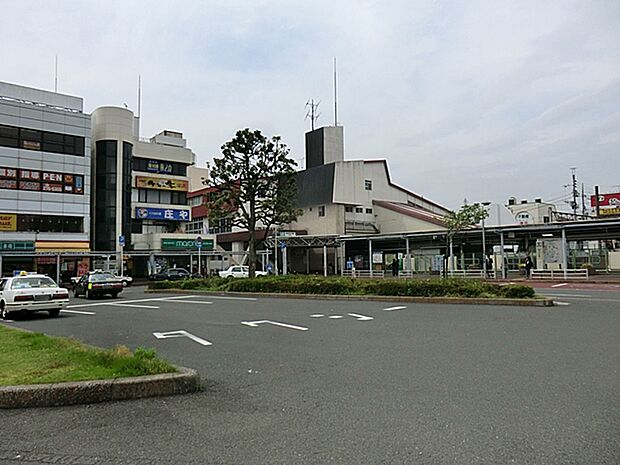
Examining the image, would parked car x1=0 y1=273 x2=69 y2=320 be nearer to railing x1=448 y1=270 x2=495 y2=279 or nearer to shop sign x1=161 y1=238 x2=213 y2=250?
railing x1=448 y1=270 x2=495 y2=279

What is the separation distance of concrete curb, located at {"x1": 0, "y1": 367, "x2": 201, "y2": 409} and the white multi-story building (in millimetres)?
40582

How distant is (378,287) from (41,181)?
3640cm

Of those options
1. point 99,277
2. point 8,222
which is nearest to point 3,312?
point 99,277

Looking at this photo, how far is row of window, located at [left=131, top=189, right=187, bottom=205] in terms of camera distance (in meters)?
58.5

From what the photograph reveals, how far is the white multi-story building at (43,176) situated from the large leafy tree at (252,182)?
18519 millimetres

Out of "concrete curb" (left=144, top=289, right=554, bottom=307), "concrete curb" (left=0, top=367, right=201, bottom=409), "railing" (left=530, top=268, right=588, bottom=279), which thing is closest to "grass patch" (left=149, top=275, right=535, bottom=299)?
"concrete curb" (left=144, top=289, right=554, bottom=307)

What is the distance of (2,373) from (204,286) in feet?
74.1

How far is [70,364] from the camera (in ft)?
24.4

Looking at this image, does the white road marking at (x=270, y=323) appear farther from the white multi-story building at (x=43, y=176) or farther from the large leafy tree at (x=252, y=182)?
the white multi-story building at (x=43, y=176)

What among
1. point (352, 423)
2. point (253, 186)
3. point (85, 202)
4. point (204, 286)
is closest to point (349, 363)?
point (352, 423)

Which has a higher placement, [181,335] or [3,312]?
[3,312]

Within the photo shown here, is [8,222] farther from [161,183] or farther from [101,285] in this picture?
[101,285]

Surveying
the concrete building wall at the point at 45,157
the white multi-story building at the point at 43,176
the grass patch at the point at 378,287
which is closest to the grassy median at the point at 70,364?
the grass patch at the point at 378,287

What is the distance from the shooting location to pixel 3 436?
5.04 meters
